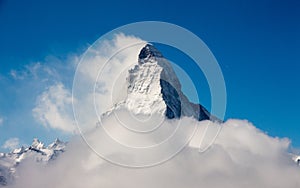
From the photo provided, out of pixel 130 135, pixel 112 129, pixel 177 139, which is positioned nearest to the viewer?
pixel 112 129

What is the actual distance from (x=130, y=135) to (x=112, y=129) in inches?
Answer: 1230

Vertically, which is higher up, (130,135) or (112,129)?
(130,135)

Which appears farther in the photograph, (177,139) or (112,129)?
(177,139)

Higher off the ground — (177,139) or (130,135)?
(130,135)

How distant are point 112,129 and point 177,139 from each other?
23.5m

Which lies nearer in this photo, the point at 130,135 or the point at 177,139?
the point at 177,139

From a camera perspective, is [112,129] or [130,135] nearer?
[112,129]

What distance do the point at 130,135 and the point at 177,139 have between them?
76.0 ft

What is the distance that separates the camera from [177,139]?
133500 millimetres

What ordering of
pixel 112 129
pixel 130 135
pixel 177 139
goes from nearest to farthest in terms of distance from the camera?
pixel 112 129, pixel 177 139, pixel 130 135

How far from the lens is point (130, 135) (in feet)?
495

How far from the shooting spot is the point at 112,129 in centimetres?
12019
